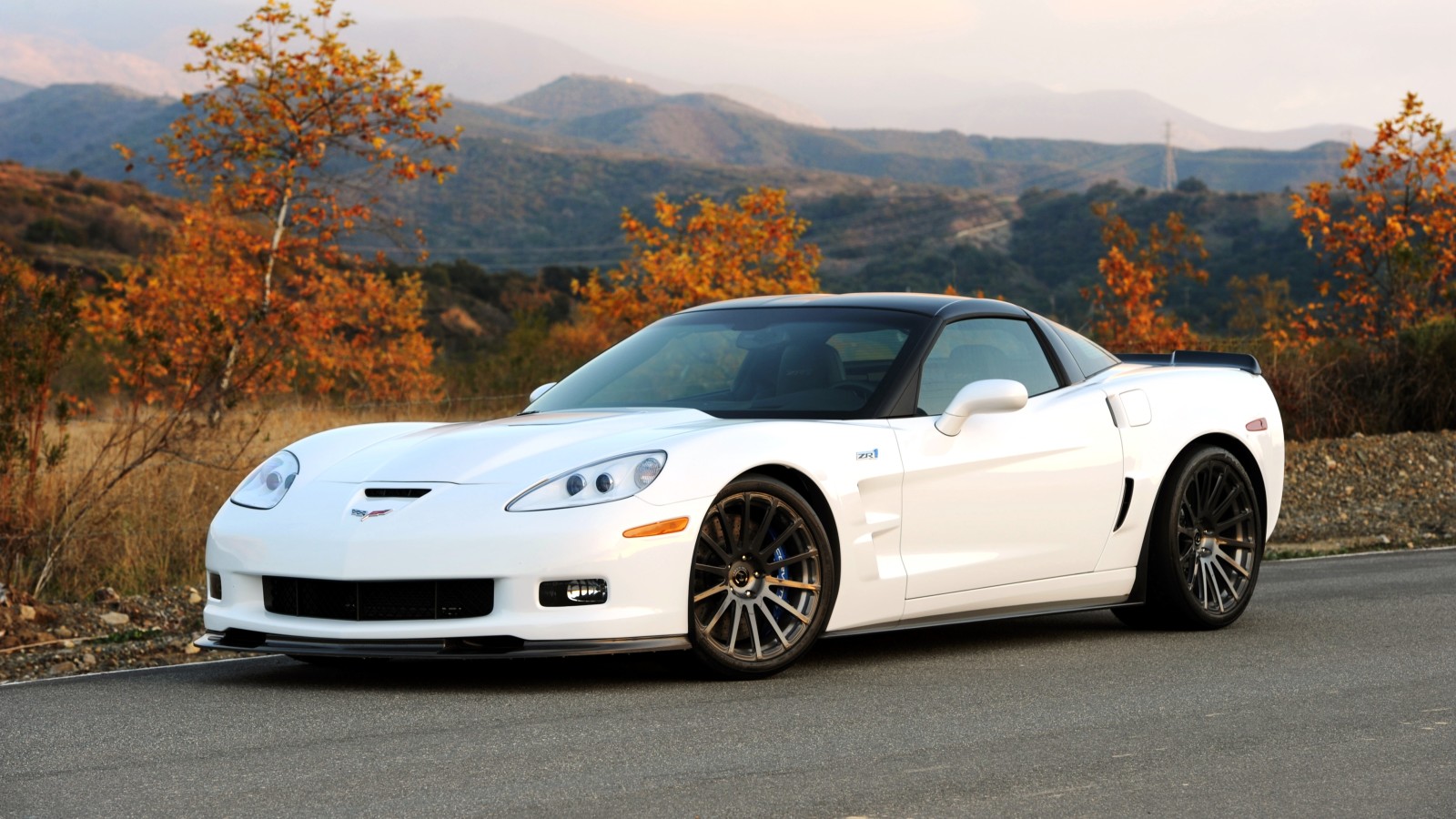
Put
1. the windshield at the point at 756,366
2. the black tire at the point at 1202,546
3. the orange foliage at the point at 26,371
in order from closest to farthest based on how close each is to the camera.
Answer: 1. the windshield at the point at 756,366
2. the black tire at the point at 1202,546
3. the orange foliage at the point at 26,371

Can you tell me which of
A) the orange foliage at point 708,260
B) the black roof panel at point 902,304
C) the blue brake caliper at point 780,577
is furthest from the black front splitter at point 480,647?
the orange foliage at point 708,260

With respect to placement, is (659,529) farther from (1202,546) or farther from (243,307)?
(243,307)

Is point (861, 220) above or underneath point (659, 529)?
above

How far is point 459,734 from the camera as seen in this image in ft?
16.9

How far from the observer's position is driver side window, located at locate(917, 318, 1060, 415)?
22.8ft

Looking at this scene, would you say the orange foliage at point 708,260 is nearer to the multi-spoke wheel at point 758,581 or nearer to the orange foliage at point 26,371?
the orange foliage at point 26,371

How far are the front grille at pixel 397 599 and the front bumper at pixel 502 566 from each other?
28 millimetres

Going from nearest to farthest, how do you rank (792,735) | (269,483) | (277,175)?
(792,735), (269,483), (277,175)

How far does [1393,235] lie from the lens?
69.1 ft

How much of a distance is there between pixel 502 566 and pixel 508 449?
1.93 feet

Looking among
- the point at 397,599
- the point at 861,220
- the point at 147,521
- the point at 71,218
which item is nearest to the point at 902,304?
the point at 397,599

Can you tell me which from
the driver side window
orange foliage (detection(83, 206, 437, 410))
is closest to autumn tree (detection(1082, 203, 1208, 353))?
orange foliage (detection(83, 206, 437, 410))

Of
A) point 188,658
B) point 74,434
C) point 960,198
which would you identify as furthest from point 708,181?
point 188,658

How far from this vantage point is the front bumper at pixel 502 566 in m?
5.60
